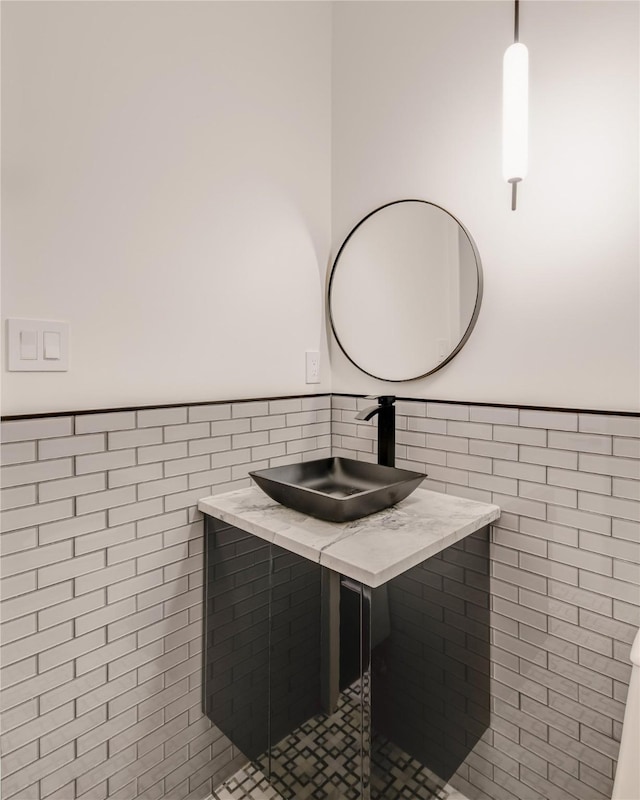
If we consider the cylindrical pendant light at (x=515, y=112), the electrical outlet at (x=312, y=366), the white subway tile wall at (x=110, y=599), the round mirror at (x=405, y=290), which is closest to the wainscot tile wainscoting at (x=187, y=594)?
the white subway tile wall at (x=110, y=599)

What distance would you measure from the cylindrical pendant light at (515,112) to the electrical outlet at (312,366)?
0.84 metres

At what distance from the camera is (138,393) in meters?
1.28

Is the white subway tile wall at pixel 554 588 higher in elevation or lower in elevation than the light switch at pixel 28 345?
lower

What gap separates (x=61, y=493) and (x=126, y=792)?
0.86m

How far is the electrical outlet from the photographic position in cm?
173

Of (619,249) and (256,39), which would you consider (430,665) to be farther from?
(256,39)

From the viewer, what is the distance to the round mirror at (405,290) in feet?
4.62

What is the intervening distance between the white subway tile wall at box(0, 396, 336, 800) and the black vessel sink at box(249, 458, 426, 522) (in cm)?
19

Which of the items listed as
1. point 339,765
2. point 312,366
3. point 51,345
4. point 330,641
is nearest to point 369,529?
point 330,641

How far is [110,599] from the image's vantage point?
1219mm

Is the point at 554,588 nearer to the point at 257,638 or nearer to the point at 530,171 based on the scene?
the point at 257,638

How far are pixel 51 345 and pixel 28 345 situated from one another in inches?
1.9

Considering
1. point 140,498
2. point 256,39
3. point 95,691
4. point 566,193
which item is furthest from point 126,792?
point 256,39

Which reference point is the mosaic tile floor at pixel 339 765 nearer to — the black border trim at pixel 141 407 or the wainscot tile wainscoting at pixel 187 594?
the wainscot tile wainscoting at pixel 187 594
